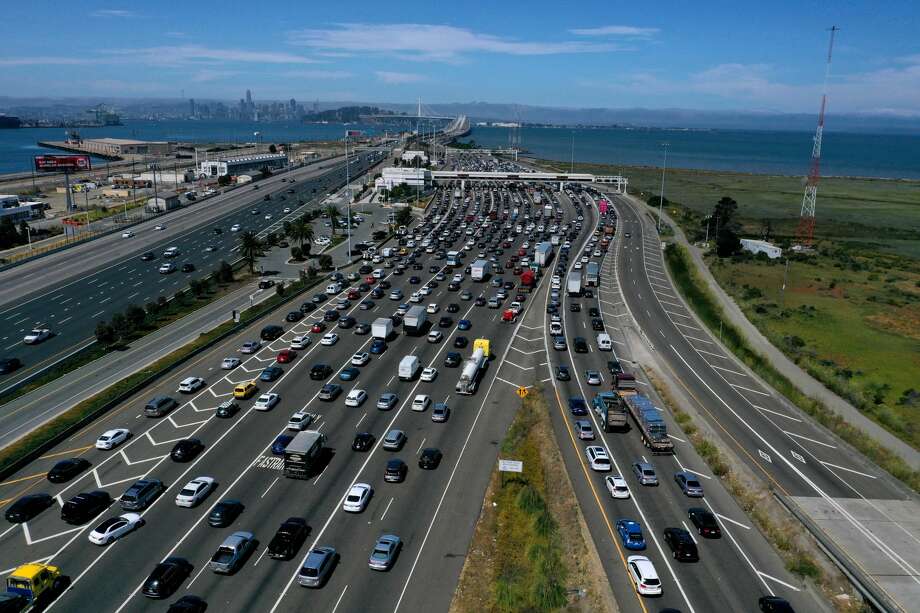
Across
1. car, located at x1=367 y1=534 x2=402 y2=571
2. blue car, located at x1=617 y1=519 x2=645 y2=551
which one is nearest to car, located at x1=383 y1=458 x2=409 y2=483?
car, located at x1=367 y1=534 x2=402 y2=571

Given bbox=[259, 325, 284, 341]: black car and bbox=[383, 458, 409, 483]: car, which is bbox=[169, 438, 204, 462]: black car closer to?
bbox=[383, 458, 409, 483]: car

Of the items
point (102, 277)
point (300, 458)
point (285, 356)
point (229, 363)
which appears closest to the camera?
point (300, 458)

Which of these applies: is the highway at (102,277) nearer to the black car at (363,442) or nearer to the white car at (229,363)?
the white car at (229,363)

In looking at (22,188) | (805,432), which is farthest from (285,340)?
(22,188)

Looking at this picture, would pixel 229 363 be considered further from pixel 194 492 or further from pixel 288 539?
pixel 288 539

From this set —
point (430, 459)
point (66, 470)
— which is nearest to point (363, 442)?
point (430, 459)

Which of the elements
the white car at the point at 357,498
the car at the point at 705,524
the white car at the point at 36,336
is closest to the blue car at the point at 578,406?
the car at the point at 705,524
